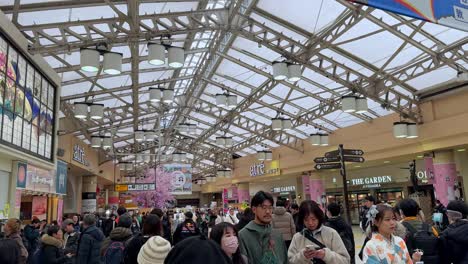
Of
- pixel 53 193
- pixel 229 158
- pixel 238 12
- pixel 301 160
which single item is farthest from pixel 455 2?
pixel 229 158

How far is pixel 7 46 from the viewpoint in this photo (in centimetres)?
790

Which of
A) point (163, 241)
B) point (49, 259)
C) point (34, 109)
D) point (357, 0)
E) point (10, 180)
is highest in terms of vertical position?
point (34, 109)

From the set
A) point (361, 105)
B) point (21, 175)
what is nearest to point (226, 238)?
point (21, 175)

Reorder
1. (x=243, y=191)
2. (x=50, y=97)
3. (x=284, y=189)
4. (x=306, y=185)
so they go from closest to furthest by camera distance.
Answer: (x=50, y=97), (x=306, y=185), (x=284, y=189), (x=243, y=191)

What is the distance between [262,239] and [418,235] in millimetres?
1656

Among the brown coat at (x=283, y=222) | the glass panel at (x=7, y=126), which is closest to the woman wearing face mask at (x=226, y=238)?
the brown coat at (x=283, y=222)

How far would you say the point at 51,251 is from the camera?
5.07 meters

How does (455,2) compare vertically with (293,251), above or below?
above

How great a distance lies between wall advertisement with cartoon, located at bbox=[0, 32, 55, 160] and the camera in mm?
7840

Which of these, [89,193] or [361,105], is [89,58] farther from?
[89,193]

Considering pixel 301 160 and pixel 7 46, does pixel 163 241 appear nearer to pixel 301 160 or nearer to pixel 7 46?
pixel 7 46

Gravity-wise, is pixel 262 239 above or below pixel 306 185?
below

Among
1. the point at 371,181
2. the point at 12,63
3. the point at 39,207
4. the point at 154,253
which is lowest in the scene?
the point at 154,253

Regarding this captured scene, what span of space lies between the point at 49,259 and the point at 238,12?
747 cm
